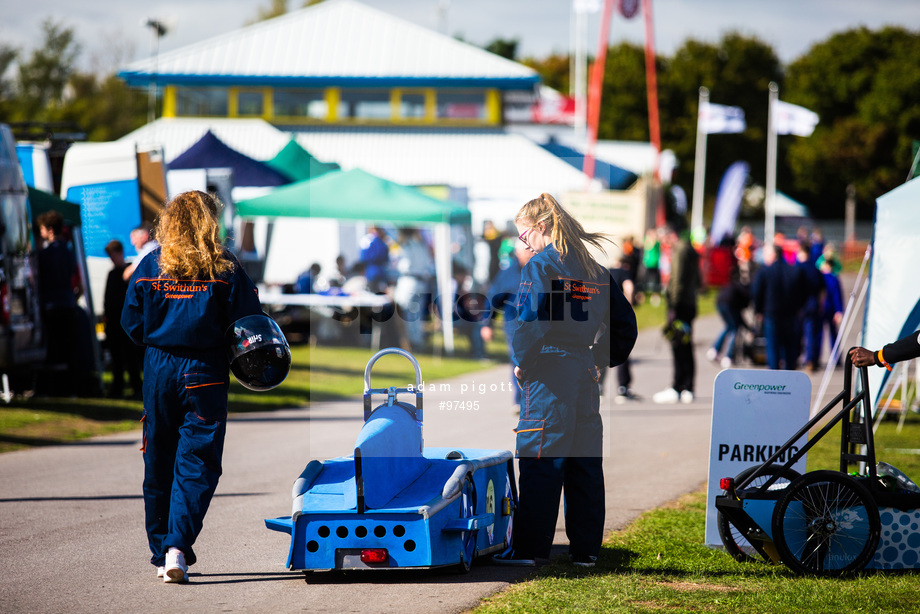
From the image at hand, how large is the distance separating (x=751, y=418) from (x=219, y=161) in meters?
16.0

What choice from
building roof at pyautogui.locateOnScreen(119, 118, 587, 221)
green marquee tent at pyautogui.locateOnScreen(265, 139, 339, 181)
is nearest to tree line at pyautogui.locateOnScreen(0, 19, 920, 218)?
building roof at pyautogui.locateOnScreen(119, 118, 587, 221)

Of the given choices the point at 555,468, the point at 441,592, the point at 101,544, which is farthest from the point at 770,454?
the point at 101,544

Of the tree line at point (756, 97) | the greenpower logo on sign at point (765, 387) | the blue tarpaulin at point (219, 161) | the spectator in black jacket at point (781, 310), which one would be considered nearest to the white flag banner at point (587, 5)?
the tree line at point (756, 97)

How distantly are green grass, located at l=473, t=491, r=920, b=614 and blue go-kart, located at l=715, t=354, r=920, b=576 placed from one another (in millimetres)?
112

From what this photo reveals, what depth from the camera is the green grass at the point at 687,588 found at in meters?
5.03

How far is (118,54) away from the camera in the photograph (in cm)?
6444

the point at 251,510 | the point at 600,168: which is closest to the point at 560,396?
the point at 251,510

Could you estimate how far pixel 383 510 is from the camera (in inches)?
214

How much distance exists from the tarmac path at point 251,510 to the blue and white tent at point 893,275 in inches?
78.1

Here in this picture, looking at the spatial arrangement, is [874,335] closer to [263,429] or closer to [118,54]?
[263,429]

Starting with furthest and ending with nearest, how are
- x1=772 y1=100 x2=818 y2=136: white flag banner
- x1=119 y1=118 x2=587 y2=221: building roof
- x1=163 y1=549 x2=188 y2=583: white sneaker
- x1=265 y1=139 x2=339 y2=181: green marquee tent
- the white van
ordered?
x1=772 y1=100 x2=818 y2=136: white flag banner
x1=119 y1=118 x2=587 y2=221: building roof
x1=265 y1=139 x2=339 y2=181: green marquee tent
the white van
x1=163 y1=549 x2=188 y2=583: white sneaker

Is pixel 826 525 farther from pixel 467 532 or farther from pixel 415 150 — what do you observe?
pixel 415 150

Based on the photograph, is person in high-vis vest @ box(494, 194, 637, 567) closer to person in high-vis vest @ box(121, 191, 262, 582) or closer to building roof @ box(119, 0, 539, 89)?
person in high-vis vest @ box(121, 191, 262, 582)

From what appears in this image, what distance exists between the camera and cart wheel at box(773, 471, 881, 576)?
5.67m
